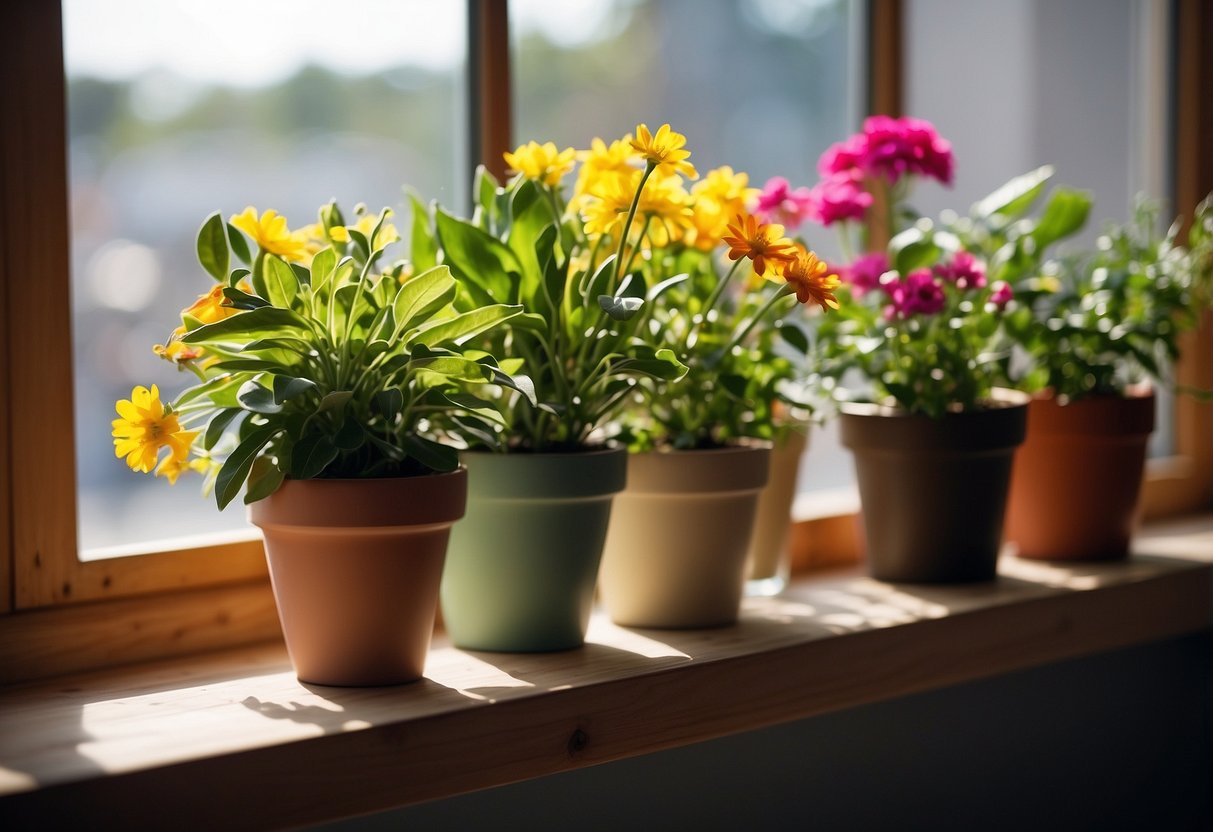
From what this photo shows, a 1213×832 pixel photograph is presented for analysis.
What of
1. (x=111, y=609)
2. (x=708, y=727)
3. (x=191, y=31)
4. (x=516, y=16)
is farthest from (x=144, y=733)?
(x=516, y=16)

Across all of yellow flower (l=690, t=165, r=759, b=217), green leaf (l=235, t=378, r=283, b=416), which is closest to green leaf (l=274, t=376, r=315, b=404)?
green leaf (l=235, t=378, r=283, b=416)

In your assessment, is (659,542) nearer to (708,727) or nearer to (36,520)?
(708,727)

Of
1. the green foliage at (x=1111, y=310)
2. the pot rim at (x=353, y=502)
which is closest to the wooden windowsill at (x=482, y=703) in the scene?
the pot rim at (x=353, y=502)

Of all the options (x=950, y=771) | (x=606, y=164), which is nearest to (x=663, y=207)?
(x=606, y=164)

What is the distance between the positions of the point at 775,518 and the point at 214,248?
0.70 metres

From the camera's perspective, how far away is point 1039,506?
5.27ft

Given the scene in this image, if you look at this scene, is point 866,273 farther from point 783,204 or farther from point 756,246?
point 756,246

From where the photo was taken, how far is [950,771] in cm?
161

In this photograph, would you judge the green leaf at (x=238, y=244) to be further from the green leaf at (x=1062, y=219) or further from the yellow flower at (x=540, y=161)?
the green leaf at (x=1062, y=219)

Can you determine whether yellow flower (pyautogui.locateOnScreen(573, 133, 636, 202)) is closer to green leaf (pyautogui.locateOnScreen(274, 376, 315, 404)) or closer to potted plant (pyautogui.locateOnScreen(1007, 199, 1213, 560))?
green leaf (pyautogui.locateOnScreen(274, 376, 315, 404))

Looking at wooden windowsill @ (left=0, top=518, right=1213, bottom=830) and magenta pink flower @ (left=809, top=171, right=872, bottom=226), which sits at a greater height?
magenta pink flower @ (left=809, top=171, right=872, bottom=226)

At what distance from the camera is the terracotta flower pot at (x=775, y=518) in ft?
4.74

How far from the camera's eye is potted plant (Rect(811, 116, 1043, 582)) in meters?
1.39

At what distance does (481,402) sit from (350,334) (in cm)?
12
